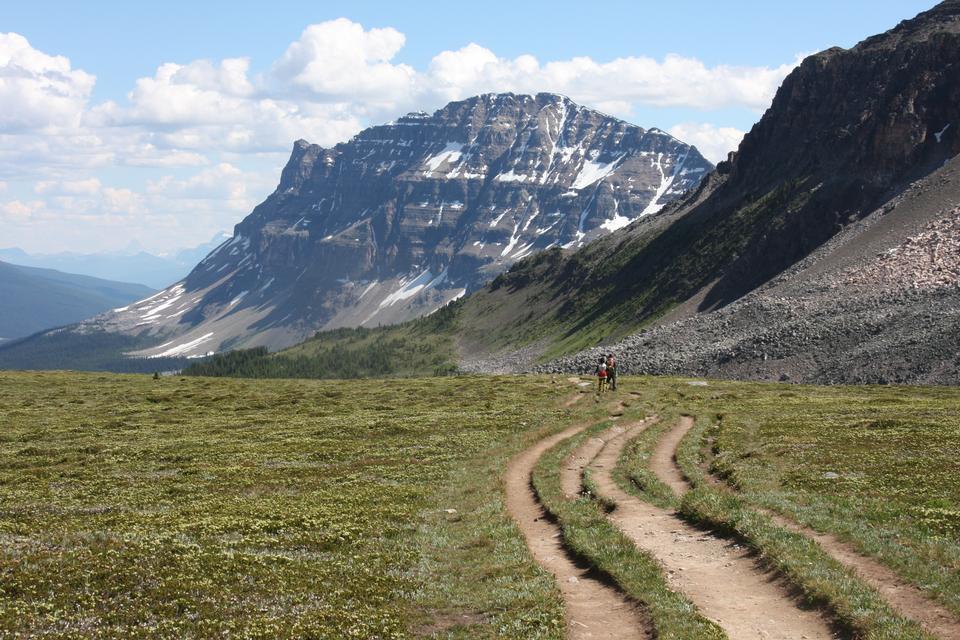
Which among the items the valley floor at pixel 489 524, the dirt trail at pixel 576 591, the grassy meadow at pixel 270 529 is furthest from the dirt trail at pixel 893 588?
the grassy meadow at pixel 270 529

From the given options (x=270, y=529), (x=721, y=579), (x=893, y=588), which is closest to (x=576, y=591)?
(x=721, y=579)

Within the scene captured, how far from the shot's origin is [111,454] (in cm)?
5588

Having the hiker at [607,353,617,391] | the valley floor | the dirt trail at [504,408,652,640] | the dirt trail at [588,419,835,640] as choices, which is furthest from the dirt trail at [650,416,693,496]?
the hiker at [607,353,617,391]

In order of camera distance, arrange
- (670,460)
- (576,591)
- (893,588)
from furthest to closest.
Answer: (670,460)
(576,591)
(893,588)

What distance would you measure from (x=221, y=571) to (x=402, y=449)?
28749 mm

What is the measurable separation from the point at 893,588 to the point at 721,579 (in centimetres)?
485

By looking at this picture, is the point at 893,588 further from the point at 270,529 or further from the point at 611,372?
the point at 611,372

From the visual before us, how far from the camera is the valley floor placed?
22.6 meters

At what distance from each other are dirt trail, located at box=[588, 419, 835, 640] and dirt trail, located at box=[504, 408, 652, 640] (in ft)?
6.85

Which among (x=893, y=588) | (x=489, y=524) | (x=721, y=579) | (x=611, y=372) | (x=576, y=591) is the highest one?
(x=611, y=372)

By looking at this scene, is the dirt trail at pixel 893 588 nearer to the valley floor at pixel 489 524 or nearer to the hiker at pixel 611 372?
the valley floor at pixel 489 524

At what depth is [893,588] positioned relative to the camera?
23.4 metres

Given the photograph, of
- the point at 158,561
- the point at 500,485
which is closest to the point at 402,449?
the point at 500,485

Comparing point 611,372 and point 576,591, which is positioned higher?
point 611,372
